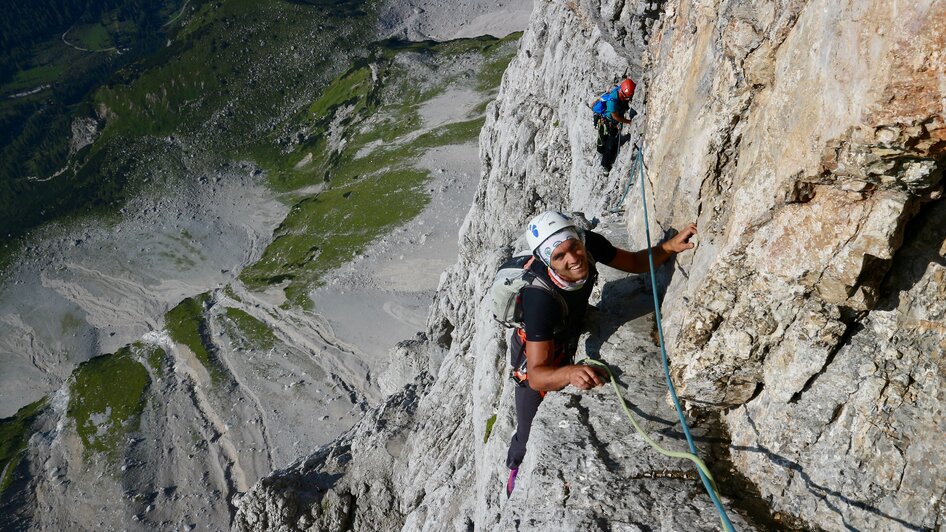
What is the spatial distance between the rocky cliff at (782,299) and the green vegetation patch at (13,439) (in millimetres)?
91877

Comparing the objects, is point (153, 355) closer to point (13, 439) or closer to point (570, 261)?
point (13, 439)

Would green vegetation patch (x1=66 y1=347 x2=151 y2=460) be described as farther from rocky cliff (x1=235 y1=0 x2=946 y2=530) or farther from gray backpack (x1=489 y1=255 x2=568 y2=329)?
rocky cliff (x1=235 y1=0 x2=946 y2=530)

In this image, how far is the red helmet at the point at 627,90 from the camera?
18359 millimetres

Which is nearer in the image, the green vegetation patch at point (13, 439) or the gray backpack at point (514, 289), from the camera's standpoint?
the gray backpack at point (514, 289)

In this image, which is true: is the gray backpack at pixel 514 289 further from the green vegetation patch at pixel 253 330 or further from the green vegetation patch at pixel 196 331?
the green vegetation patch at pixel 196 331

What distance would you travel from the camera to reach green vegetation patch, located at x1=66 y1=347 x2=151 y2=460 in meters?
72.1

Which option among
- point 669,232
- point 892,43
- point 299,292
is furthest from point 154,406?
point 892,43

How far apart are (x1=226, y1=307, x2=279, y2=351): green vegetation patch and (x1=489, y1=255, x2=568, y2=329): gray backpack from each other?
72462 millimetres

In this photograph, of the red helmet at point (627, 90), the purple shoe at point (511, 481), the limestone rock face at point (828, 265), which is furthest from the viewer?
the red helmet at point (627, 90)

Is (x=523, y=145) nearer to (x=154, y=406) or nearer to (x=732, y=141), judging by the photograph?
(x=732, y=141)

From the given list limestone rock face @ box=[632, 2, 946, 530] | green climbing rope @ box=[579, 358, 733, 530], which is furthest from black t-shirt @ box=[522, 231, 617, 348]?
limestone rock face @ box=[632, 2, 946, 530]

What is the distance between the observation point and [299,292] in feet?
280

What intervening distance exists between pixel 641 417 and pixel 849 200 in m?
4.66

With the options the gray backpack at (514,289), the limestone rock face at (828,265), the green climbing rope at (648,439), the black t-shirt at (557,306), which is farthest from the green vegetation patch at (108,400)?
the limestone rock face at (828,265)
